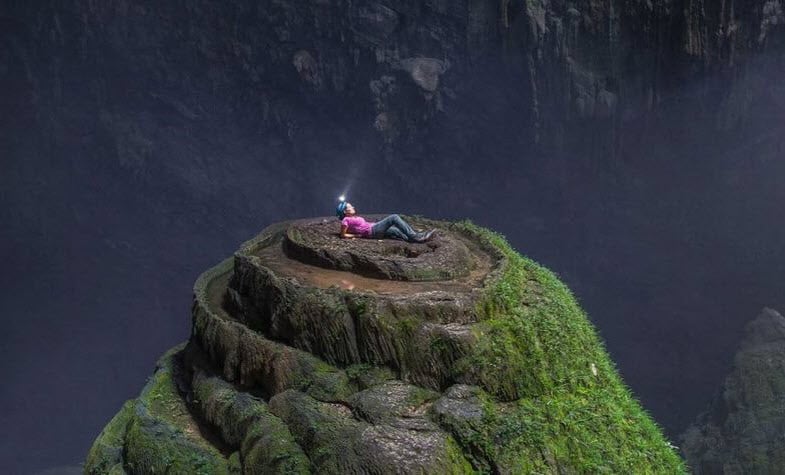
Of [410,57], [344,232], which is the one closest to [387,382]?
[344,232]

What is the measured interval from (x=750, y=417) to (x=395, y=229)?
17.5 meters

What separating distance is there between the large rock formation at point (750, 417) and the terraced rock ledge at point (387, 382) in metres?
12.6

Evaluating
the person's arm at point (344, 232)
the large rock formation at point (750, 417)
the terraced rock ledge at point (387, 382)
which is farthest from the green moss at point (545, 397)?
the large rock formation at point (750, 417)

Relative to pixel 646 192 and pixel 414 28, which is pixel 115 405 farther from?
pixel 646 192

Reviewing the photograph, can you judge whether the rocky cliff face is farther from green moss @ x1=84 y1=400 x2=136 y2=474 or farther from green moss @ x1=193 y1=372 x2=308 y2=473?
green moss @ x1=193 y1=372 x2=308 y2=473

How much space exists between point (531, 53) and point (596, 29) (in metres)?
3.77

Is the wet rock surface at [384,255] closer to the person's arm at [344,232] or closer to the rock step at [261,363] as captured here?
the person's arm at [344,232]

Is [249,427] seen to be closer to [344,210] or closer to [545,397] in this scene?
[545,397]

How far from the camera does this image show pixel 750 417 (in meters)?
22.6

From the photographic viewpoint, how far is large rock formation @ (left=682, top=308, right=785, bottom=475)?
70.2 feet

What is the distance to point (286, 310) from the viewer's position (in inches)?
428

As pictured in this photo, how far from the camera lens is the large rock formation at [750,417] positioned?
21.4 metres

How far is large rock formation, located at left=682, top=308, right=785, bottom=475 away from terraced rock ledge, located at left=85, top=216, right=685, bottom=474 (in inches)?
495

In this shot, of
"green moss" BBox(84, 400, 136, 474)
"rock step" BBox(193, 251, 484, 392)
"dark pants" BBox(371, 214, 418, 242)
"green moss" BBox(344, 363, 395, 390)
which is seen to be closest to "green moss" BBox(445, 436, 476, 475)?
"rock step" BBox(193, 251, 484, 392)
